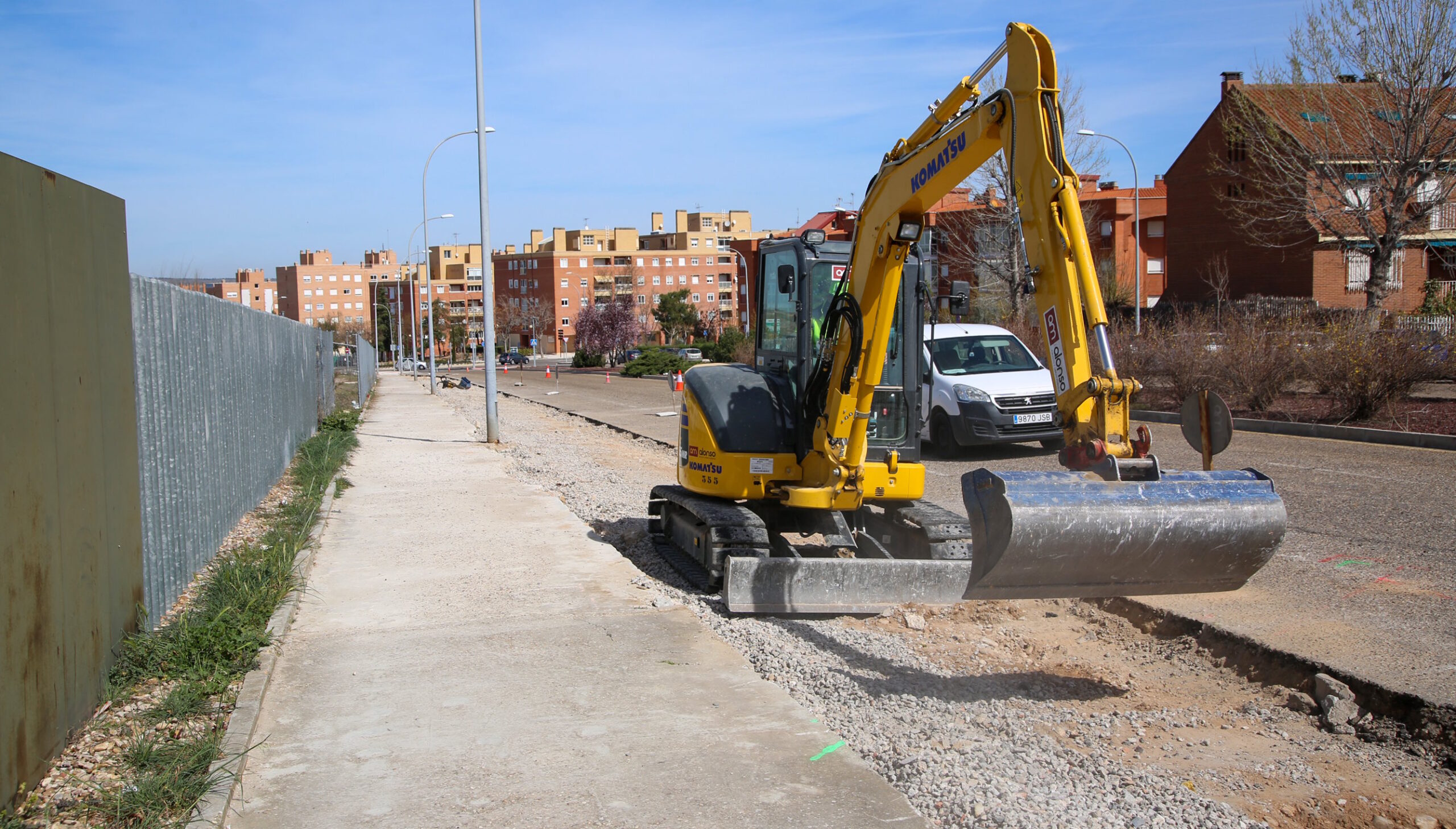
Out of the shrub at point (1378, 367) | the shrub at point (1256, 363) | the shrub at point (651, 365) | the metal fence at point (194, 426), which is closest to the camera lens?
the metal fence at point (194, 426)

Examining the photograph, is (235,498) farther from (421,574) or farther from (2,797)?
(2,797)

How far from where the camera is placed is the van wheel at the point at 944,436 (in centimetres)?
1549

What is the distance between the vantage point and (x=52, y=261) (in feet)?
14.9

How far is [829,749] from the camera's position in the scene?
4316 millimetres

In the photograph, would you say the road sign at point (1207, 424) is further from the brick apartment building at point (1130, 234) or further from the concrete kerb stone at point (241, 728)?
the brick apartment building at point (1130, 234)

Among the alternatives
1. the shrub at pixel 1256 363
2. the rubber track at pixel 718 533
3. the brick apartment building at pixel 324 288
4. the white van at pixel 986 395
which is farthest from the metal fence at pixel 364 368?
the brick apartment building at pixel 324 288

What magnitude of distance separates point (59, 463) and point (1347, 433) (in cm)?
1652

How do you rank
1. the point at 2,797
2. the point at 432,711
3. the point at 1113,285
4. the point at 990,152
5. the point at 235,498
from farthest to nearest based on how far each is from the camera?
the point at 1113,285 < the point at 235,498 < the point at 990,152 < the point at 432,711 < the point at 2,797

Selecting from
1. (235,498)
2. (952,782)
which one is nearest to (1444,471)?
(952,782)

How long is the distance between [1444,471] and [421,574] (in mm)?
10956

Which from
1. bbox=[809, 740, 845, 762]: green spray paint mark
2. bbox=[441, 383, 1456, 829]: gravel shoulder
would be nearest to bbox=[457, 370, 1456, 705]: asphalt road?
bbox=[441, 383, 1456, 829]: gravel shoulder

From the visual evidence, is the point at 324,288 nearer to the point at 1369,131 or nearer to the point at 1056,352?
the point at 1369,131

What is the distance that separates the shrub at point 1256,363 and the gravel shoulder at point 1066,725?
44.5 feet

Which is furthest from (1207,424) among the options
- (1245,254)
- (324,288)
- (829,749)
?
(324,288)
